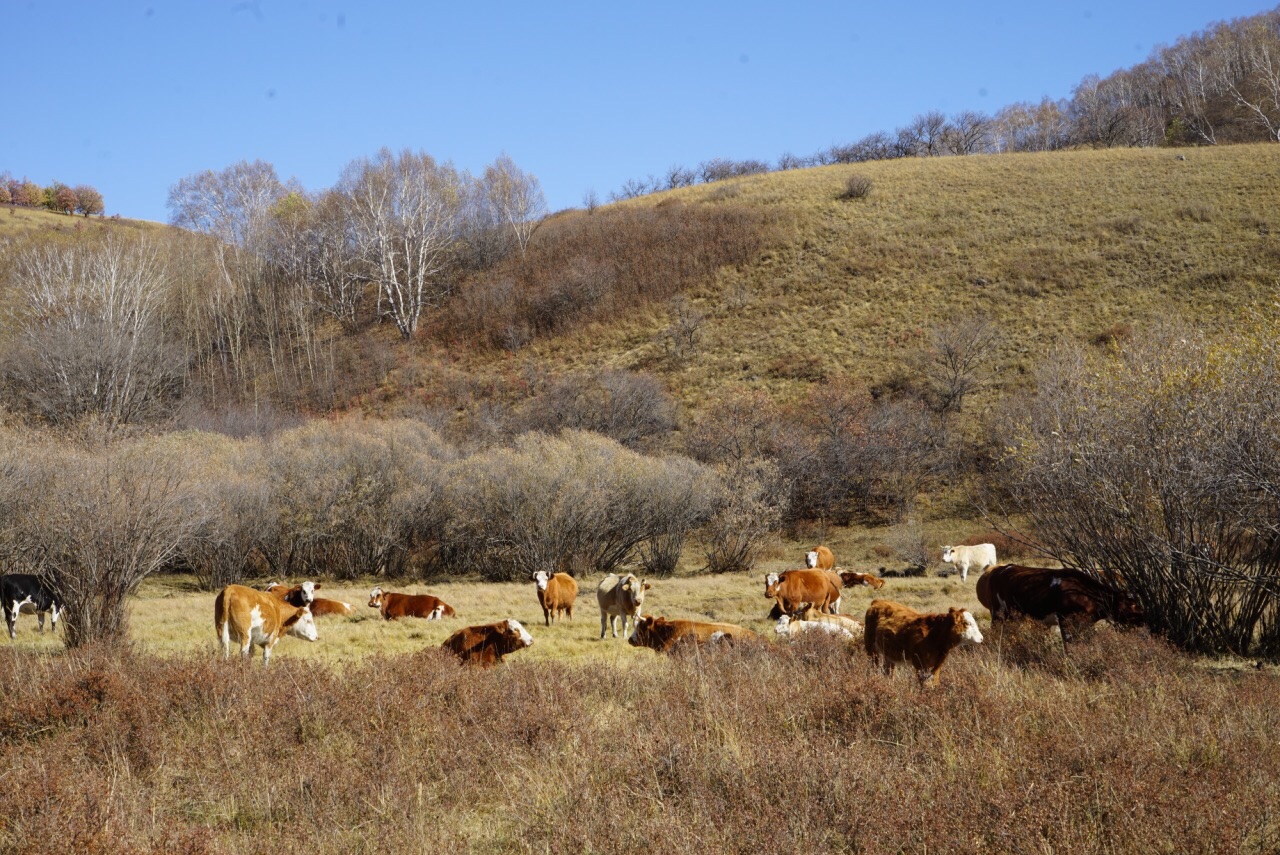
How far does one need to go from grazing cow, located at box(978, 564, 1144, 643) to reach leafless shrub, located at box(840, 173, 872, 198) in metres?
60.4

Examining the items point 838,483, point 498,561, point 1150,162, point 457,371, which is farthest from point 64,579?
point 1150,162

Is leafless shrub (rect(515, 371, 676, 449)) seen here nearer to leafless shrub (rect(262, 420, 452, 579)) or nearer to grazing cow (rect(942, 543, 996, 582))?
leafless shrub (rect(262, 420, 452, 579))

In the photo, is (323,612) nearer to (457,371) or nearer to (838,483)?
(838,483)

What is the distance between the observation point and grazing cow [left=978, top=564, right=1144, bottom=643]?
11188 millimetres

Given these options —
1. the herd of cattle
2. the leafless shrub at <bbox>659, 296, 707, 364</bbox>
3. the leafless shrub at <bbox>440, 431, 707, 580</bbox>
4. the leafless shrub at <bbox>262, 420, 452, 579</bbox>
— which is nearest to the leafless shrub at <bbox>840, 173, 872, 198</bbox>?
the leafless shrub at <bbox>659, 296, 707, 364</bbox>

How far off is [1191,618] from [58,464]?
742 inches

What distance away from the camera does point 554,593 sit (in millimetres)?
16734

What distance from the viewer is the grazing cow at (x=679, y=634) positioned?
10906 millimetres

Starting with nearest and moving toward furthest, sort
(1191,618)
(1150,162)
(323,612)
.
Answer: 1. (1191,618)
2. (323,612)
3. (1150,162)

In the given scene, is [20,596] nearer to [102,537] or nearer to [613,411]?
[102,537]

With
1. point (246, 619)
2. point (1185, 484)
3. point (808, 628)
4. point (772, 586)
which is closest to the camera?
point (1185, 484)

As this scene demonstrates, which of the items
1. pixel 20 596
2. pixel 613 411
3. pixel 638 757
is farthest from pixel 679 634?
pixel 613 411

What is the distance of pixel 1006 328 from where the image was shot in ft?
154

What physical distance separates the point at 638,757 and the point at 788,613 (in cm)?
1029
